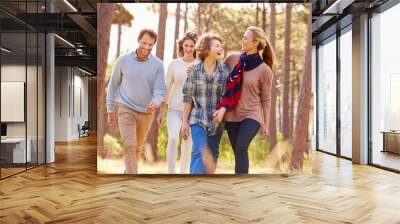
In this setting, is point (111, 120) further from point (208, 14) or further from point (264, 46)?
point (264, 46)

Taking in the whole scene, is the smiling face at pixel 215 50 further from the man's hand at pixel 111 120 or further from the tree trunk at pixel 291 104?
the man's hand at pixel 111 120

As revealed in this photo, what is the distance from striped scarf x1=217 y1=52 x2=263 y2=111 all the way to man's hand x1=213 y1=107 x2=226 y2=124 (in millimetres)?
55

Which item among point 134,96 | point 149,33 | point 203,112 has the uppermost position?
point 149,33

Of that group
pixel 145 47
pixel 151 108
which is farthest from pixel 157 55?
pixel 151 108

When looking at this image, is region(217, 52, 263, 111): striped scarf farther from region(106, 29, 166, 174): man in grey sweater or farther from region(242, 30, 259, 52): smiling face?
region(106, 29, 166, 174): man in grey sweater

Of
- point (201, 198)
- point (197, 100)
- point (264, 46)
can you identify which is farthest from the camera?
point (264, 46)

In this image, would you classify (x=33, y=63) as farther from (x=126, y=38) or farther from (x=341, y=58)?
(x=341, y=58)

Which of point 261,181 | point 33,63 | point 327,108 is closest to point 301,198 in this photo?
point 261,181

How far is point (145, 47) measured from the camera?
6645 millimetres

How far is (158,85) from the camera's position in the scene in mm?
6535

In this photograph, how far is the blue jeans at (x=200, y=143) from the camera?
6500mm

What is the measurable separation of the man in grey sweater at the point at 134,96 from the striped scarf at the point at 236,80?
0.99m

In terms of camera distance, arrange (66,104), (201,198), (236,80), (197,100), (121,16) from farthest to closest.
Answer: (66,104) → (121,16) → (197,100) → (236,80) → (201,198)

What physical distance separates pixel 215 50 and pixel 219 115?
1.03 meters
